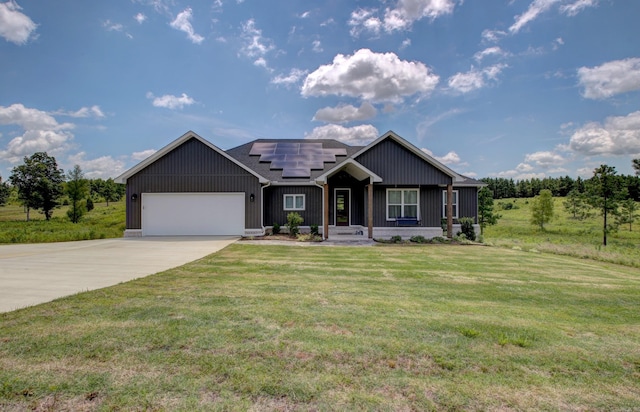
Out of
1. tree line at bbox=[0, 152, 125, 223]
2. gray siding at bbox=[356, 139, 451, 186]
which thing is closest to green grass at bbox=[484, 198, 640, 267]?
gray siding at bbox=[356, 139, 451, 186]

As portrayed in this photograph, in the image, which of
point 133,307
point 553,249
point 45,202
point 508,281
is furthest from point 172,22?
point 45,202

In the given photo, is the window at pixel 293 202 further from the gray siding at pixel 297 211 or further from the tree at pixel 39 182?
the tree at pixel 39 182

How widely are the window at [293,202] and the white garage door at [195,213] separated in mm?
2558

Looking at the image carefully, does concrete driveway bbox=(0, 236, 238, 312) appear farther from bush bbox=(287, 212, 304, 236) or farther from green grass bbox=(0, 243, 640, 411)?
bush bbox=(287, 212, 304, 236)

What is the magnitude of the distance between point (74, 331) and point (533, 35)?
63.5 ft

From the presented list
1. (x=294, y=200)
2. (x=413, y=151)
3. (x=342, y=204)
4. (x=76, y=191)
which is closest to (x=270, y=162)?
(x=294, y=200)

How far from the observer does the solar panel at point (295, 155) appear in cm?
1817

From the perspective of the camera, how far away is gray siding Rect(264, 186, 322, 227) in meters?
17.1

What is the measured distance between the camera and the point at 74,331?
3.61 m

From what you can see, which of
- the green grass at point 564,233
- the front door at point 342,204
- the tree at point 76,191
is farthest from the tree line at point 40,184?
the green grass at point 564,233

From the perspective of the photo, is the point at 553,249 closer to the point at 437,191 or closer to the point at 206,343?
the point at 437,191

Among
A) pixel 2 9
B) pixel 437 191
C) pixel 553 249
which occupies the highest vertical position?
pixel 2 9

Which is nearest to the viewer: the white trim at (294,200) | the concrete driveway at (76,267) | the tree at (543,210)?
the concrete driveway at (76,267)

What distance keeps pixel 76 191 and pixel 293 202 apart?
17095 millimetres
